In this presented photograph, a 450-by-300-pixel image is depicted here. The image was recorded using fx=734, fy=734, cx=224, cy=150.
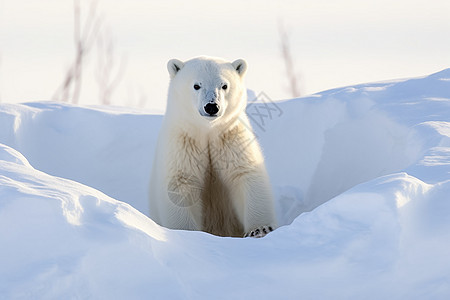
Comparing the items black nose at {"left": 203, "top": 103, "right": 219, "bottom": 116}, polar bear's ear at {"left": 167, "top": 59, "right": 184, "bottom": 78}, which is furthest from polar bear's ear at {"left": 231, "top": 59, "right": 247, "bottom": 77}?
black nose at {"left": 203, "top": 103, "right": 219, "bottom": 116}

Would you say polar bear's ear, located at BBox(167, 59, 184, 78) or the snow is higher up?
polar bear's ear, located at BBox(167, 59, 184, 78)

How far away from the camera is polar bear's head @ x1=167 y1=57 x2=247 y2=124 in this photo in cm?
386

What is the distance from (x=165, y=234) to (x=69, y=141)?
310 centimetres

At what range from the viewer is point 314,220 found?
2.89 meters

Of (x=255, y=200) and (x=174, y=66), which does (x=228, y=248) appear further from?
(x=174, y=66)

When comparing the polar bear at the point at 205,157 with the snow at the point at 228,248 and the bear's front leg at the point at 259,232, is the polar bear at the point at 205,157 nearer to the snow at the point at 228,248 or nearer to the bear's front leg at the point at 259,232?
the bear's front leg at the point at 259,232

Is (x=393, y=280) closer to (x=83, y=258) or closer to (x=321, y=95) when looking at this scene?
(x=83, y=258)

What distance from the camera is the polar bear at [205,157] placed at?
4.10m

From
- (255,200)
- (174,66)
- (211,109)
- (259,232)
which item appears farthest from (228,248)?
(174,66)

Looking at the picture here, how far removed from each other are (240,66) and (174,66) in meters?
0.39

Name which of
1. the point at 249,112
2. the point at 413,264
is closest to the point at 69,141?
the point at 249,112

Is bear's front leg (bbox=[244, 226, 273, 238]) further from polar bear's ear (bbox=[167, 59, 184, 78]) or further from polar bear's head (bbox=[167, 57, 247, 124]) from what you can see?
polar bear's ear (bbox=[167, 59, 184, 78])

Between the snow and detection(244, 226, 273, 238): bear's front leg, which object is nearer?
the snow

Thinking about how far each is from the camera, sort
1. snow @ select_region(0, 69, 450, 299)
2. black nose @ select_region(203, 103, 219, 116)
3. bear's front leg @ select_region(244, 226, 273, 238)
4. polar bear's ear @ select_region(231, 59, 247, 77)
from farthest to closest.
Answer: polar bear's ear @ select_region(231, 59, 247, 77) < bear's front leg @ select_region(244, 226, 273, 238) < black nose @ select_region(203, 103, 219, 116) < snow @ select_region(0, 69, 450, 299)
